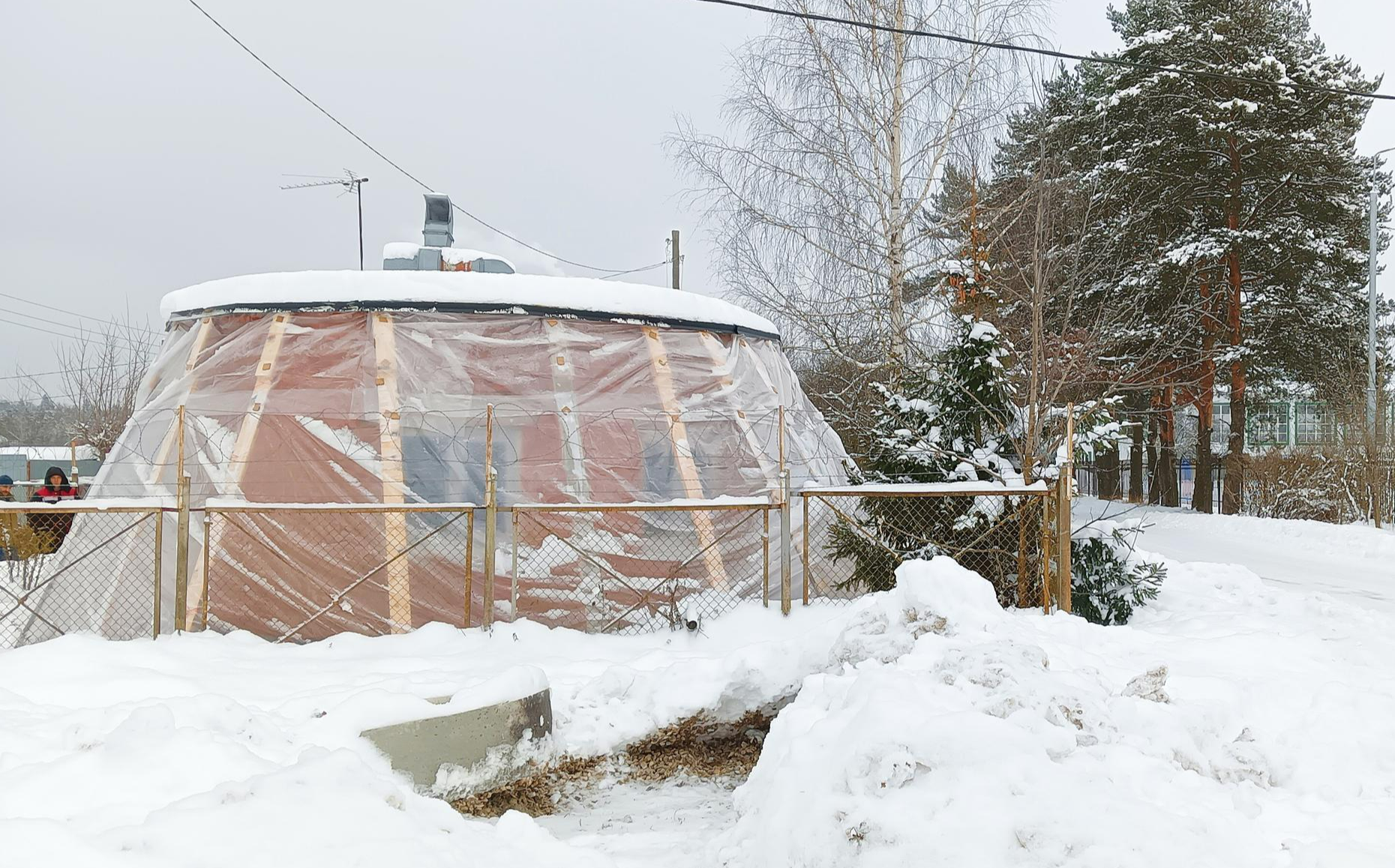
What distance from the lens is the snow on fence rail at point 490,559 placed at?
20.5ft

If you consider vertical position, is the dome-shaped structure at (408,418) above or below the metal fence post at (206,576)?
above

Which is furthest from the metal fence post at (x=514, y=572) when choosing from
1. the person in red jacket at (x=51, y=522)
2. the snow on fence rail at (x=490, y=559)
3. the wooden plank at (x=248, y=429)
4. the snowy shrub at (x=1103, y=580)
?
the person in red jacket at (x=51, y=522)

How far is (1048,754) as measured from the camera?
3406 millimetres

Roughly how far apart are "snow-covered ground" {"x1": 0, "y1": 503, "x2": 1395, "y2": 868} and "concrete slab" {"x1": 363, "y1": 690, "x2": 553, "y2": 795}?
0.41 ft

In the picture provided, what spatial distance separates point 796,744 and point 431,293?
15.5 ft

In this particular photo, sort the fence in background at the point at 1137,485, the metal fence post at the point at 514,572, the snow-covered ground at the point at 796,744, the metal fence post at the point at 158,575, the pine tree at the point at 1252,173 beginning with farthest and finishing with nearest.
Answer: the fence in background at the point at 1137,485 < the pine tree at the point at 1252,173 < the metal fence post at the point at 514,572 < the metal fence post at the point at 158,575 < the snow-covered ground at the point at 796,744

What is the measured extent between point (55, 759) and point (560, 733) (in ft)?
7.53

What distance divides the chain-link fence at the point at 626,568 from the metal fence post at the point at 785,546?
0.11 meters

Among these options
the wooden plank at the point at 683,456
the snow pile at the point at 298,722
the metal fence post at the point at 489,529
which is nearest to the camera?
the snow pile at the point at 298,722

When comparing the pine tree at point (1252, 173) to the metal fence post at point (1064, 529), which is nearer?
the metal fence post at point (1064, 529)

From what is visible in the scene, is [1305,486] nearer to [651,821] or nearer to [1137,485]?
[1137,485]

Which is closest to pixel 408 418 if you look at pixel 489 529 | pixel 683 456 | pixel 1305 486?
pixel 489 529

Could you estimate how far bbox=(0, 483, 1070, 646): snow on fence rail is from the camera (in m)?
6.24

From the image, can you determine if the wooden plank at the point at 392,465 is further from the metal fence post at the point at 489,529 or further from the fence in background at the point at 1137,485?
the fence in background at the point at 1137,485
